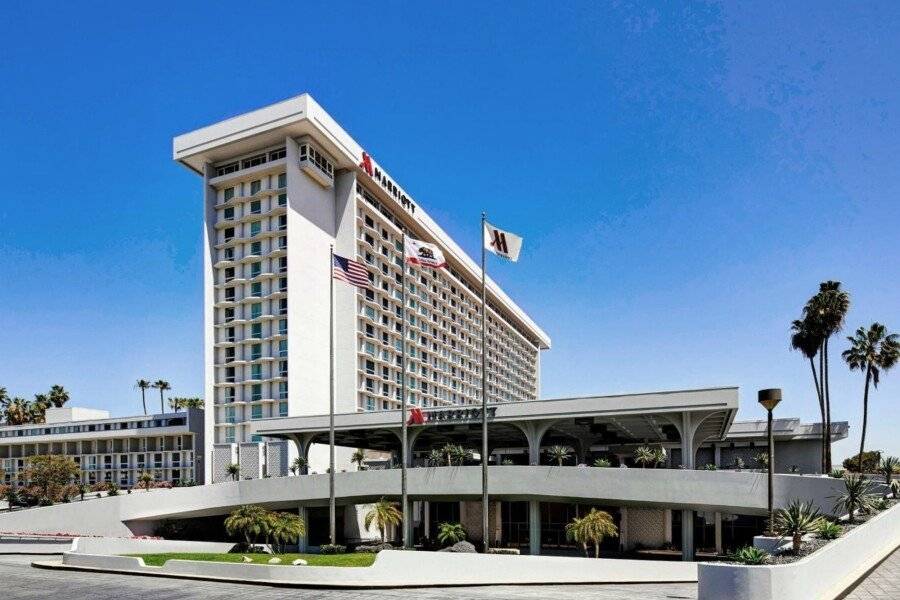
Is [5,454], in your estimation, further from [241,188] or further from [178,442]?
[241,188]

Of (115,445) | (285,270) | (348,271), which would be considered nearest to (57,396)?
(115,445)

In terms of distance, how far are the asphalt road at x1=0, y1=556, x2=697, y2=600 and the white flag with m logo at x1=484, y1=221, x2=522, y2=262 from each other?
15.5 m

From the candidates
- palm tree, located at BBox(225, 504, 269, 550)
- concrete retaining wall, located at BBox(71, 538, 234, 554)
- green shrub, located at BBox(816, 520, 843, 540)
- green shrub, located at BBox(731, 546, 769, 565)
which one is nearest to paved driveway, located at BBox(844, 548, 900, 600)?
Answer: green shrub, located at BBox(816, 520, 843, 540)

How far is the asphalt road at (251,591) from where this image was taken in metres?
22.8

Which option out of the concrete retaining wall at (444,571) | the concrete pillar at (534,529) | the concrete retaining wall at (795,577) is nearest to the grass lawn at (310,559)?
the concrete retaining wall at (444,571)

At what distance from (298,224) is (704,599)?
210 feet

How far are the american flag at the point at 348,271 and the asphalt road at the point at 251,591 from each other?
55.4ft

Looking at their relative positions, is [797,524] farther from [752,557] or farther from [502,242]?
[502,242]

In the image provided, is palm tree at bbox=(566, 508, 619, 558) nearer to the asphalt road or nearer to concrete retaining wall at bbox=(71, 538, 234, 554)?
the asphalt road

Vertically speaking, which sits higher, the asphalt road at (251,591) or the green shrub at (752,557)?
the green shrub at (752,557)

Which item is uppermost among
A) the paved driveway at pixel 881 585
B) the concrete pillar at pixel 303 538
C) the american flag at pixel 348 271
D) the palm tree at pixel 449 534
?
the american flag at pixel 348 271

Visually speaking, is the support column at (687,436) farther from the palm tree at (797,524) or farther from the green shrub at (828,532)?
the green shrub at (828,532)

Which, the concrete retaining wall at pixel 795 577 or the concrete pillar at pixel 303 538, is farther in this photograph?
the concrete pillar at pixel 303 538

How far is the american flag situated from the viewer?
129 feet
